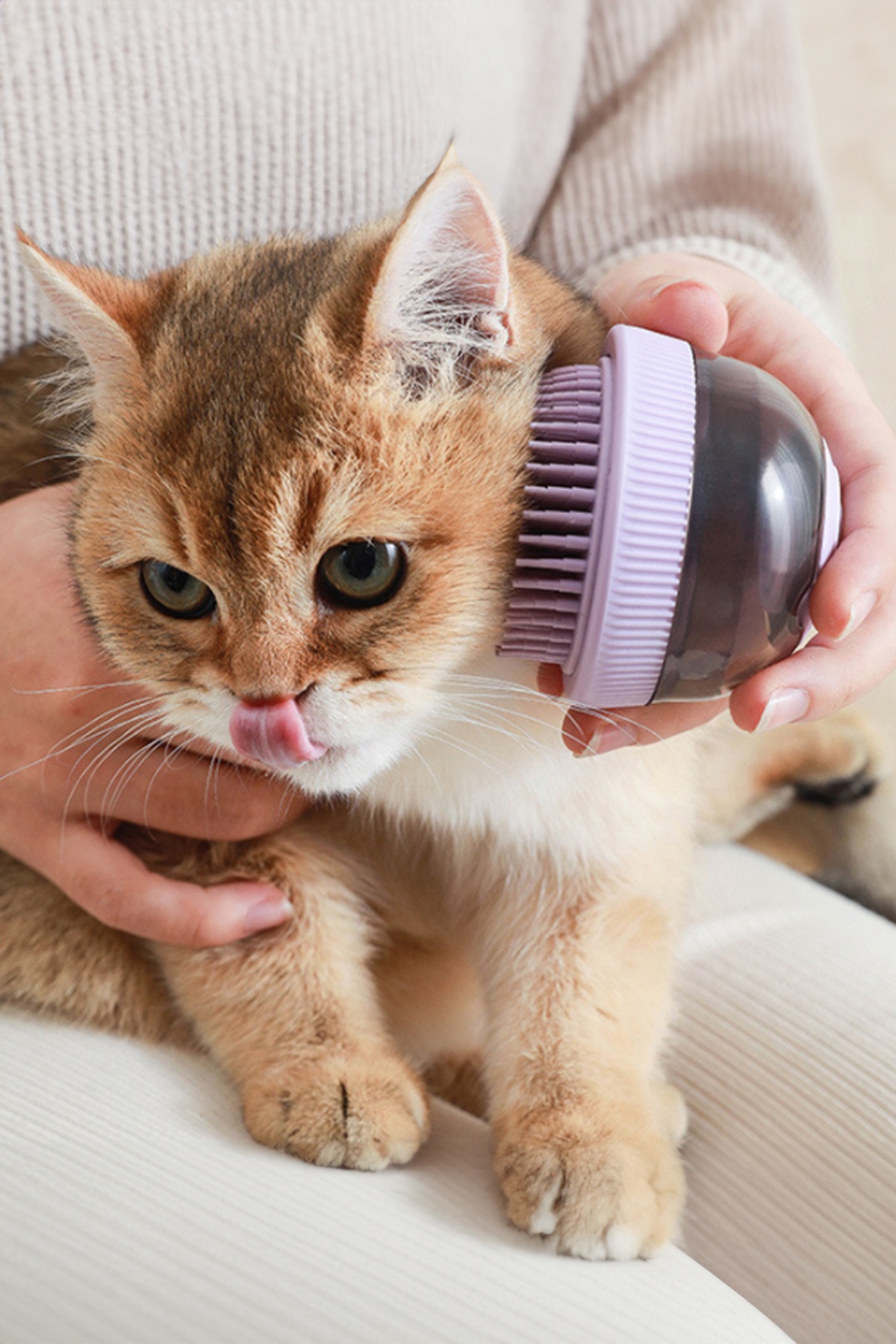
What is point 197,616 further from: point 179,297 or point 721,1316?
point 721,1316

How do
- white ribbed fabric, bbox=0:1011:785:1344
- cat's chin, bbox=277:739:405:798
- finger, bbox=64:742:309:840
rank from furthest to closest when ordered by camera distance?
finger, bbox=64:742:309:840 < cat's chin, bbox=277:739:405:798 < white ribbed fabric, bbox=0:1011:785:1344

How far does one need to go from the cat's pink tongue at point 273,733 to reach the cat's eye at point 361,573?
7cm

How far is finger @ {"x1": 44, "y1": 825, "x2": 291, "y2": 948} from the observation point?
0.83 metres

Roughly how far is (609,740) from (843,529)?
0.63 feet

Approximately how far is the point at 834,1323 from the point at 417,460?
0.62 meters

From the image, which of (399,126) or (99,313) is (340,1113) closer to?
(99,313)

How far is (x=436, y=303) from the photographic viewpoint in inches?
26.5

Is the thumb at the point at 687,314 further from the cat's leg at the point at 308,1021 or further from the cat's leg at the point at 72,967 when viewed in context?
the cat's leg at the point at 72,967

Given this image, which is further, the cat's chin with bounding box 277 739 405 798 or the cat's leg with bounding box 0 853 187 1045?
the cat's leg with bounding box 0 853 187 1045

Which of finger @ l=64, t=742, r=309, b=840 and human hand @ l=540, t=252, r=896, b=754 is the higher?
human hand @ l=540, t=252, r=896, b=754

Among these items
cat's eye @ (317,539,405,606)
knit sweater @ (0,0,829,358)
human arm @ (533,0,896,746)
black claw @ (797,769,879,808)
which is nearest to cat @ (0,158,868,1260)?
cat's eye @ (317,539,405,606)

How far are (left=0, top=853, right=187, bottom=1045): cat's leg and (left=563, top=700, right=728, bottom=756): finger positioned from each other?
15.3 inches

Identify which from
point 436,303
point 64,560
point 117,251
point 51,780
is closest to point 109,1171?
point 51,780

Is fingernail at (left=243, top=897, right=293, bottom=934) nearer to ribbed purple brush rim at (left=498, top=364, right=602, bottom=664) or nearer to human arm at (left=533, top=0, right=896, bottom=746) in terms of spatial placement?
ribbed purple brush rim at (left=498, top=364, right=602, bottom=664)
